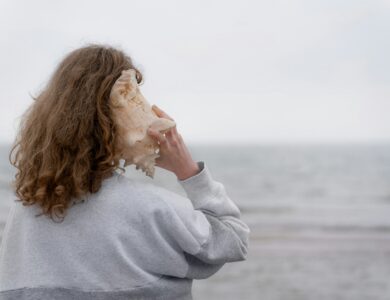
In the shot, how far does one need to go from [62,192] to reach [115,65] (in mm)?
340

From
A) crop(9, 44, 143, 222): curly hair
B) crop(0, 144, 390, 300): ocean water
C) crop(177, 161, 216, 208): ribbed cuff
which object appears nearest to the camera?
crop(9, 44, 143, 222): curly hair

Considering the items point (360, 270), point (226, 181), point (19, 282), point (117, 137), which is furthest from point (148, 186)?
point (226, 181)

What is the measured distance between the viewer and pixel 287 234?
12.2 metres

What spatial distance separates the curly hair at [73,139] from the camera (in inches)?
68.9

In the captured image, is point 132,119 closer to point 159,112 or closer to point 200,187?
point 159,112

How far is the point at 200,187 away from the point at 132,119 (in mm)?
261

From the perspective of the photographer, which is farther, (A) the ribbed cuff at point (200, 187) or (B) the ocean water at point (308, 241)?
(B) the ocean water at point (308, 241)

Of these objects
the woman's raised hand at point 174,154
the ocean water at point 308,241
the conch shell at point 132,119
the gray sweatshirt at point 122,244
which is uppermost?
the conch shell at point 132,119

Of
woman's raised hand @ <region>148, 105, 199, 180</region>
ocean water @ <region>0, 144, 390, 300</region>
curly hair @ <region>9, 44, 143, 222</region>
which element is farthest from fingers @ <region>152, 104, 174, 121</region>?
ocean water @ <region>0, 144, 390, 300</region>

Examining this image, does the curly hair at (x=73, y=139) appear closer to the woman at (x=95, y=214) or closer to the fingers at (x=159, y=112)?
the woman at (x=95, y=214)

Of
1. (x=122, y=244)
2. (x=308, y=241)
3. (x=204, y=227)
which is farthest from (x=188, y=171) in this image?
(x=308, y=241)

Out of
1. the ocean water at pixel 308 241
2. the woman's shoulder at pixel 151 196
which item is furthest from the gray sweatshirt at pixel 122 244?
the ocean water at pixel 308 241

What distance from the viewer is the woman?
5.78 ft

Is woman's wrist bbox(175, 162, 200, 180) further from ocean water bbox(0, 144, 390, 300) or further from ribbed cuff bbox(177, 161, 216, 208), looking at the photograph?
ocean water bbox(0, 144, 390, 300)
